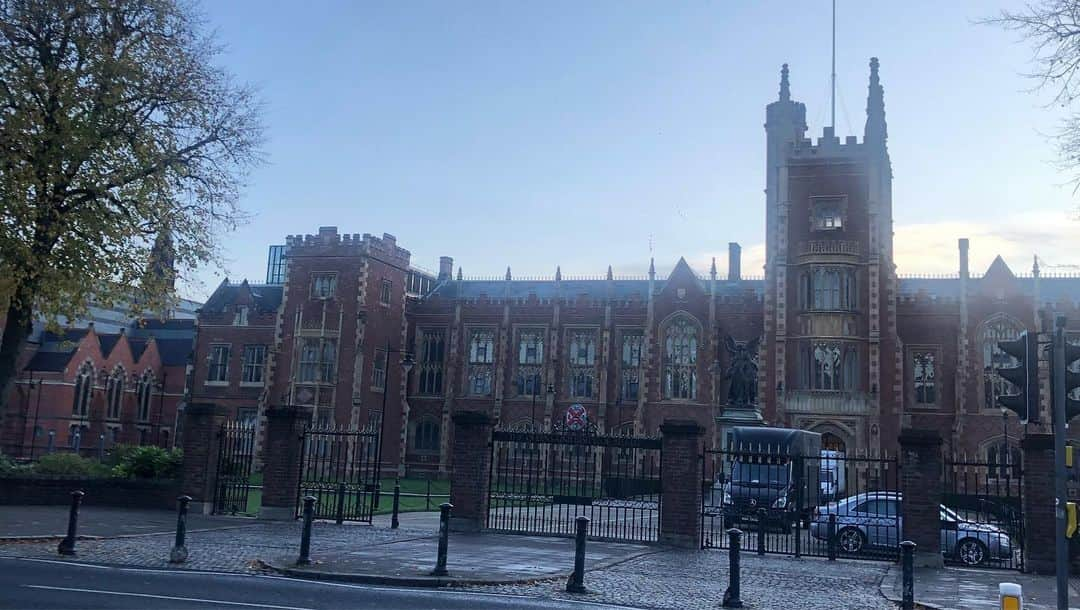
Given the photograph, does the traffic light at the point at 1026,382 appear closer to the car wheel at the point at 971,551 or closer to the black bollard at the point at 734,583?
the black bollard at the point at 734,583

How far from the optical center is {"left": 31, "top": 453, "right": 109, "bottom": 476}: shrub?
24.4 metres

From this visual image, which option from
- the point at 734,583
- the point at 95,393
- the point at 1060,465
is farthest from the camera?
the point at 95,393

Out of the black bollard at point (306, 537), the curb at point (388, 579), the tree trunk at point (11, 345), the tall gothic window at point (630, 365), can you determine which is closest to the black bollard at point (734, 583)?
the curb at point (388, 579)

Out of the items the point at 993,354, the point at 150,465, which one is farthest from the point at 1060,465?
the point at 993,354

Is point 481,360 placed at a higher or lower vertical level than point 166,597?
higher

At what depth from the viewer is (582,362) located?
5625cm

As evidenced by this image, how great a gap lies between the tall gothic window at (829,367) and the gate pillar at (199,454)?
32465mm

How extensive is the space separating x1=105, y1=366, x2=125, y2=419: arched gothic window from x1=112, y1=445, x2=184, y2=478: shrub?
3982cm

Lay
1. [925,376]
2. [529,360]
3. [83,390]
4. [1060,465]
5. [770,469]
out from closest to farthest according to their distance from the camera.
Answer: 1. [1060,465]
2. [770,469]
3. [925,376]
4. [529,360]
5. [83,390]

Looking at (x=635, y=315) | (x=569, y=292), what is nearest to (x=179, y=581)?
(x=635, y=315)

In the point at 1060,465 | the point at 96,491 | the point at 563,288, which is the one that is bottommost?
the point at 96,491

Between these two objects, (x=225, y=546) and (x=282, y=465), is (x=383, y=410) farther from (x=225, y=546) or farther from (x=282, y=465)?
(x=225, y=546)

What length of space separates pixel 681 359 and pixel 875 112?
17.1 metres

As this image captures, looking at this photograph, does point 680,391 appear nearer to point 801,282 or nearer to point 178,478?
point 801,282
